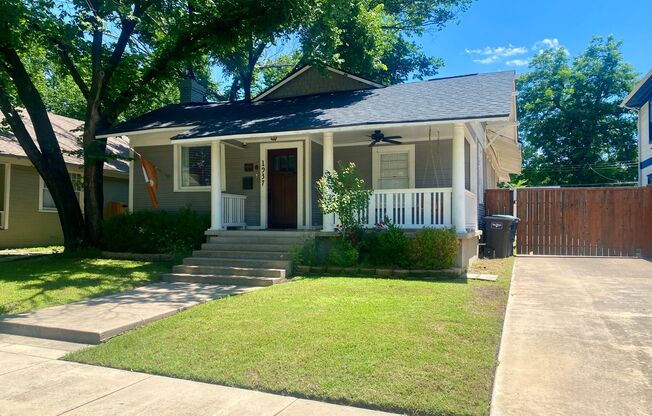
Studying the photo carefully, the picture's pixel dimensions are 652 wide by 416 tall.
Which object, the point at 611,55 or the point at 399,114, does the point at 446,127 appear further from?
the point at 611,55

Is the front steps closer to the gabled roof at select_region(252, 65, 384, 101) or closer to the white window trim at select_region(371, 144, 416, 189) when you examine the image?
the white window trim at select_region(371, 144, 416, 189)

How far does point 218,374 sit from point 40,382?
1609mm

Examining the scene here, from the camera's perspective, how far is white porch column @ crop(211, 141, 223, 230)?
11.4 meters

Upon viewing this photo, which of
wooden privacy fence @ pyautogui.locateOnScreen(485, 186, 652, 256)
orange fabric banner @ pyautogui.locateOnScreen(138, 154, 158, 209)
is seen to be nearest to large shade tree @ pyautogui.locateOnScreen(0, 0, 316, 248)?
orange fabric banner @ pyautogui.locateOnScreen(138, 154, 158, 209)

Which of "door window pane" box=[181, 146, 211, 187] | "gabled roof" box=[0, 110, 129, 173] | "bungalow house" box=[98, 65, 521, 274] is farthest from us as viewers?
"gabled roof" box=[0, 110, 129, 173]

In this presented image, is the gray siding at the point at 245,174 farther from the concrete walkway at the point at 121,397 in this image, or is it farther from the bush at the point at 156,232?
the concrete walkway at the point at 121,397

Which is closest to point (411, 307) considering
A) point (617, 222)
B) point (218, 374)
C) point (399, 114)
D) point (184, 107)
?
point (218, 374)

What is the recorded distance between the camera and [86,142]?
12828 millimetres

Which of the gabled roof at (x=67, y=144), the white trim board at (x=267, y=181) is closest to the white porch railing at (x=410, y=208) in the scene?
the white trim board at (x=267, y=181)

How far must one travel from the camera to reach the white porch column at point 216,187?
448 inches

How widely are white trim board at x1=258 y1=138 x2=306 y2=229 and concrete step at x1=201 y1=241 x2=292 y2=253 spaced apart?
198cm

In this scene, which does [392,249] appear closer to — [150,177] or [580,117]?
[150,177]

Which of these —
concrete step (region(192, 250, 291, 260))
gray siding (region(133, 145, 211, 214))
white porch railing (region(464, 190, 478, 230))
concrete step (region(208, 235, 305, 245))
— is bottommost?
concrete step (region(192, 250, 291, 260))

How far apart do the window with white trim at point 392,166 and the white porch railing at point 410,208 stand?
180 cm
